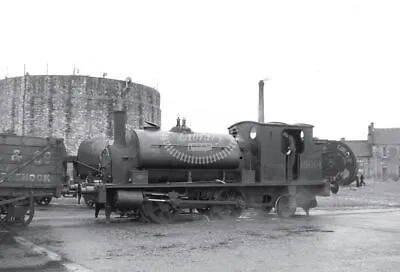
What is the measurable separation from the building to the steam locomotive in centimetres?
6755

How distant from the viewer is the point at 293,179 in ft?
52.6

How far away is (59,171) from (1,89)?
54.8 ft

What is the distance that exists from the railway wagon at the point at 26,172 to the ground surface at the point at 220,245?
26.0 inches

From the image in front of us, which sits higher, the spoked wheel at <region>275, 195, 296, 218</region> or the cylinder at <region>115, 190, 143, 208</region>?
the cylinder at <region>115, 190, 143, 208</region>

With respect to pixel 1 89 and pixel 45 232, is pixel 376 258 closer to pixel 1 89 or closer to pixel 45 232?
pixel 45 232

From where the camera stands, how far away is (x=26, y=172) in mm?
11438

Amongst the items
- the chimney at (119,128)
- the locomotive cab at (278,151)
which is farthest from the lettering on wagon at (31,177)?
the locomotive cab at (278,151)

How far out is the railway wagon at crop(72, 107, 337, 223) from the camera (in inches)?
530

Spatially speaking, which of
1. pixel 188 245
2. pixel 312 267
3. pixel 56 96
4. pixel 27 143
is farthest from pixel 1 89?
pixel 312 267

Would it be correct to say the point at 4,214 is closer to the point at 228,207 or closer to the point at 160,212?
the point at 160,212

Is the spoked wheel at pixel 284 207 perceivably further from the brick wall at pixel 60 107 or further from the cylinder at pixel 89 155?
the brick wall at pixel 60 107

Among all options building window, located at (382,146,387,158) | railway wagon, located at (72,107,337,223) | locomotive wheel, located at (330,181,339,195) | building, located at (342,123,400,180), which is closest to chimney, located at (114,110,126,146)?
railway wagon, located at (72,107,337,223)

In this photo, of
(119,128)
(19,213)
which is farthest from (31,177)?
(119,128)

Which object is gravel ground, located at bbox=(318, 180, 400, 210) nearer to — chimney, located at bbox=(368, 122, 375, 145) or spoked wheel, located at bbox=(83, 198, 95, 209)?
spoked wheel, located at bbox=(83, 198, 95, 209)
